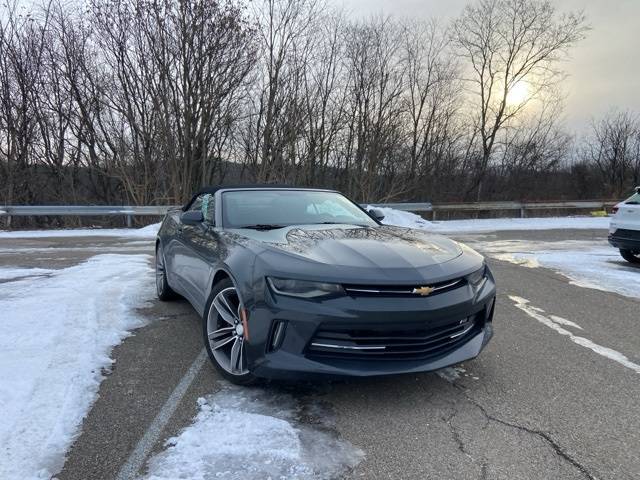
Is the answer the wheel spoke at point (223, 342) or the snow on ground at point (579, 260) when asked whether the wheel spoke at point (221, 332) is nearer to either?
the wheel spoke at point (223, 342)

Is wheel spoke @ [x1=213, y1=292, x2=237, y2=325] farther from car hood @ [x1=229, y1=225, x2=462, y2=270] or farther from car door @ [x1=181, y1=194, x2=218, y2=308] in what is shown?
car hood @ [x1=229, y1=225, x2=462, y2=270]

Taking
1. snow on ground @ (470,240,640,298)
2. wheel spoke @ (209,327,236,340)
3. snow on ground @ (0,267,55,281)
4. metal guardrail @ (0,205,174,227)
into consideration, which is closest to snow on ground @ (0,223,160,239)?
metal guardrail @ (0,205,174,227)

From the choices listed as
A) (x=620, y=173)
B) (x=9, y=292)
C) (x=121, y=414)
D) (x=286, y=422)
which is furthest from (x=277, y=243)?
(x=620, y=173)

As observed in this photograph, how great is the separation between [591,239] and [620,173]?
79.7 feet

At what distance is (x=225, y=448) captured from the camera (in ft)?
8.10

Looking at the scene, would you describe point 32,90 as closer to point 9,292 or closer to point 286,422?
point 9,292

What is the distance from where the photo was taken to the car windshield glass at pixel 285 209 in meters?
4.19

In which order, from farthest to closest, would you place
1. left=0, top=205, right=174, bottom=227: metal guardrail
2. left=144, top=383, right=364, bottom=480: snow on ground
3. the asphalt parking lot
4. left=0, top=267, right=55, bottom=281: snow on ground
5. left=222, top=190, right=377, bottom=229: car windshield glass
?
left=0, top=205, right=174, bottom=227: metal guardrail < left=0, top=267, right=55, bottom=281: snow on ground < left=222, top=190, right=377, bottom=229: car windshield glass < the asphalt parking lot < left=144, top=383, right=364, bottom=480: snow on ground

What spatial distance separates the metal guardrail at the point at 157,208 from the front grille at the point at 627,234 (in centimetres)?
963

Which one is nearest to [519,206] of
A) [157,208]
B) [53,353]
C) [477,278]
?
[157,208]

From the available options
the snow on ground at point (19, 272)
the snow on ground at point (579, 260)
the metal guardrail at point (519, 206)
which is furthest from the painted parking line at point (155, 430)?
the metal guardrail at point (519, 206)

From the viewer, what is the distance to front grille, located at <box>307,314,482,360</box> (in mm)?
2781

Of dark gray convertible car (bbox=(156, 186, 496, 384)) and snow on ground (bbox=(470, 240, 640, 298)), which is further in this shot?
snow on ground (bbox=(470, 240, 640, 298))

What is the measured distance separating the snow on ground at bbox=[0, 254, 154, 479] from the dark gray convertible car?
0.99 meters
